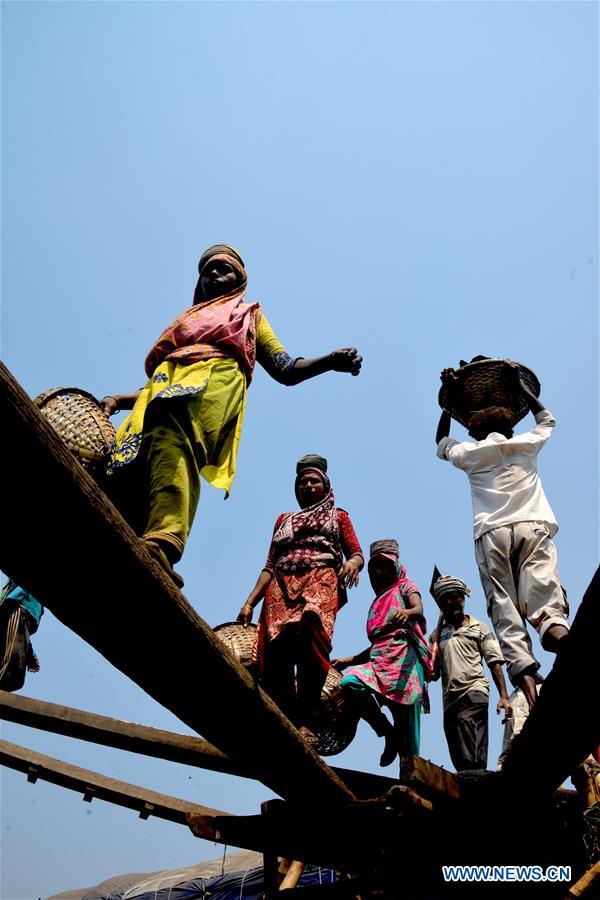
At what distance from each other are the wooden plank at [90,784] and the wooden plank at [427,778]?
2036 millimetres

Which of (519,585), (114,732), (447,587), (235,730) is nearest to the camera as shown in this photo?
(235,730)

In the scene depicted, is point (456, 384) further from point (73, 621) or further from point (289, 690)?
point (73, 621)

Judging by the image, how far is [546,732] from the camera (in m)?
3.83

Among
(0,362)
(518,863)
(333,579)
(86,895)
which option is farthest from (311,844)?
(86,895)

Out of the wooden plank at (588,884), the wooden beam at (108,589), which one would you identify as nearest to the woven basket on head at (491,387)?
the wooden plank at (588,884)

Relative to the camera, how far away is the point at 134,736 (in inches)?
190

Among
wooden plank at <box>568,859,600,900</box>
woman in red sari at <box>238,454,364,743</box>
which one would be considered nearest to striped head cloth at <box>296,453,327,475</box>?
woman in red sari at <box>238,454,364,743</box>

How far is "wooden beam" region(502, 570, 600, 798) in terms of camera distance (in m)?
3.12

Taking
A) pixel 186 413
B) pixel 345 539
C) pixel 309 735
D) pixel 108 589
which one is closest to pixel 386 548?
pixel 345 539

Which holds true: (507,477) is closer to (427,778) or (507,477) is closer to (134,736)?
(427,778)

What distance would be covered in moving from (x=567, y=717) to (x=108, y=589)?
7.05 feet

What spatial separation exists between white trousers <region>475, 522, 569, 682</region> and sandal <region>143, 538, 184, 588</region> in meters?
2.65

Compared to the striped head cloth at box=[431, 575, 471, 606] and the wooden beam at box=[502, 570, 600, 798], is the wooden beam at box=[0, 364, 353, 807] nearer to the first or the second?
the wooden beam at box=[502, 570, 600, 798]

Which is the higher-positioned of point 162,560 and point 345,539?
point 345,539
